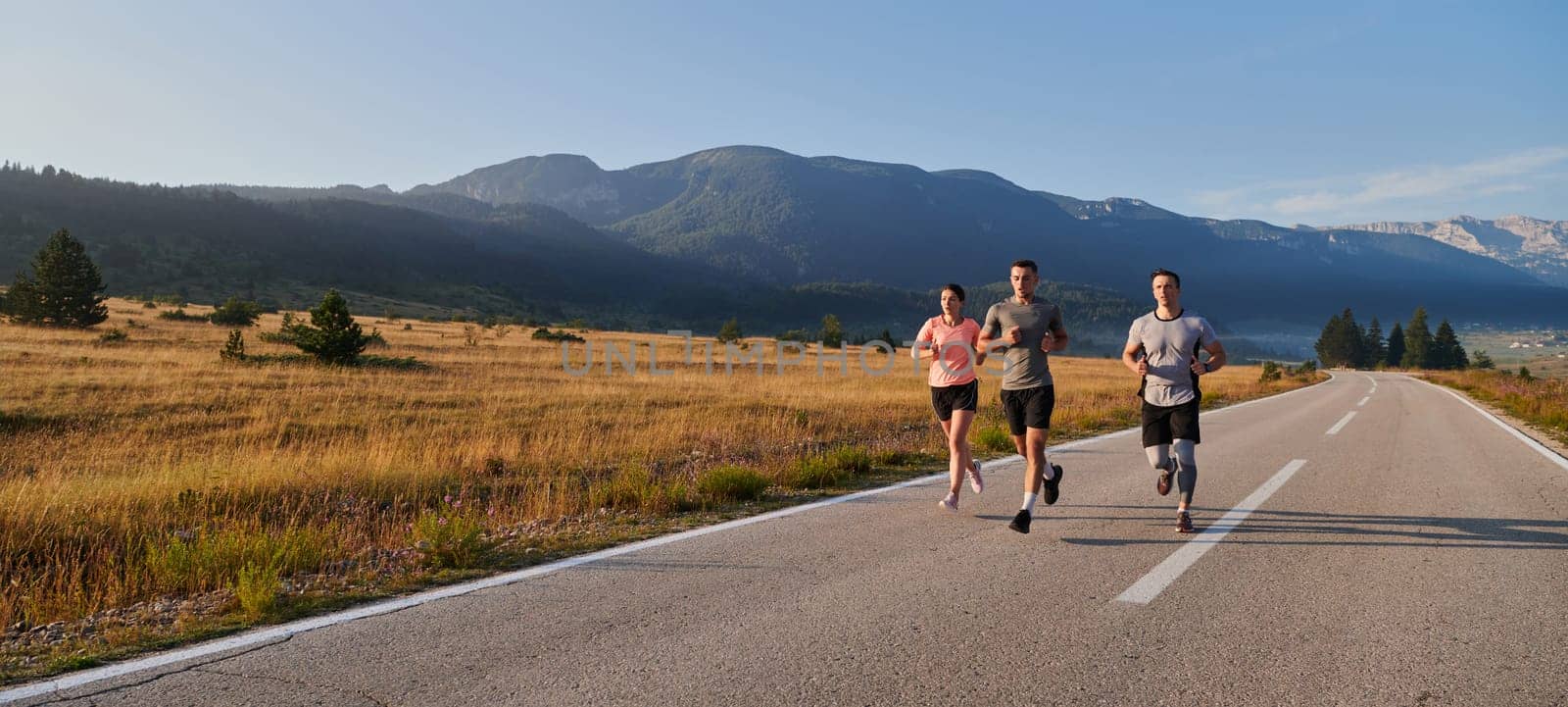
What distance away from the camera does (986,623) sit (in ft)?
12.3

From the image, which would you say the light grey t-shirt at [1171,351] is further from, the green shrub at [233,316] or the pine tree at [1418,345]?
the pine tree at [1418,345]

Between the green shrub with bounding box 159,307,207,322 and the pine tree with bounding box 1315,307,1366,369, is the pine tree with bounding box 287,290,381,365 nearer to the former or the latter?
the green shrub with bounding box 159,307,207,322

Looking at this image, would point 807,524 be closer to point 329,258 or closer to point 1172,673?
point 1172,673

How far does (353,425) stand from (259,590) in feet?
32.9

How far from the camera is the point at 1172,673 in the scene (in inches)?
124

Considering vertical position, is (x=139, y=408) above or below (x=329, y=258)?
below

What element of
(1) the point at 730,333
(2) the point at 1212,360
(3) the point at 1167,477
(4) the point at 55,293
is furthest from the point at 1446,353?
(4) the point at 55,293

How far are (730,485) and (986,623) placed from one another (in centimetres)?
372

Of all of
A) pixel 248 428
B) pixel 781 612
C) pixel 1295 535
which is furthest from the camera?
pixel 248 428

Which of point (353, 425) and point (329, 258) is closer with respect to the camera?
point (353, 425)

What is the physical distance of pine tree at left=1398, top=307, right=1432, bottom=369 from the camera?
3533 inches

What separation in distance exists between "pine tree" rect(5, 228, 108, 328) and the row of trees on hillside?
4388 inches

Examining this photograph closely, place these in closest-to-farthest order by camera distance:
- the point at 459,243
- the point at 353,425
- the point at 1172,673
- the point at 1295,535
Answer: the point at 1172,673 → the point at 1295,535 → the point at 353,425 → the point at 459,243

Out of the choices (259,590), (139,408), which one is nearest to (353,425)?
(139,408)
